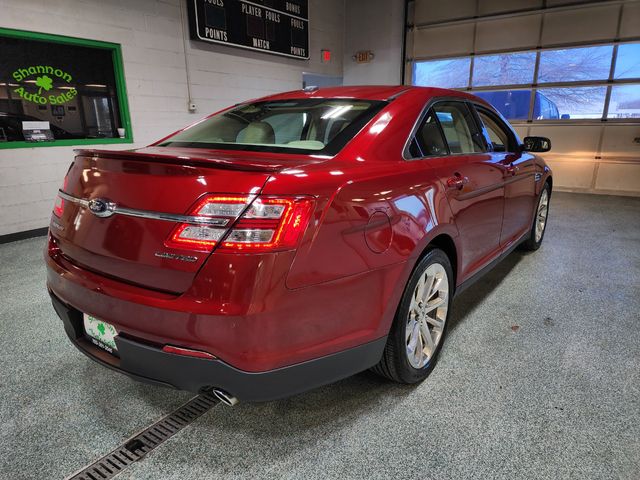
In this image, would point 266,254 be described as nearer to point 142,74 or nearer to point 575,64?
point 142,74

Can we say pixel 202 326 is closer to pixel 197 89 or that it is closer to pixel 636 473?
pixel 636 473

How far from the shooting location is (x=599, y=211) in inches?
231

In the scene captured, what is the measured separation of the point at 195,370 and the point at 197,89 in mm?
5614

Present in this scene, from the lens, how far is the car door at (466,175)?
1.90 meters

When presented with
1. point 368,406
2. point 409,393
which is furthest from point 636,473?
point 368,406

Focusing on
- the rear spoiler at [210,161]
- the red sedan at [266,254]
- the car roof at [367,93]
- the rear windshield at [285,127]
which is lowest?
the red sedan at [266,254]

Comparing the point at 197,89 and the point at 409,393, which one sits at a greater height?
the point at 197,89

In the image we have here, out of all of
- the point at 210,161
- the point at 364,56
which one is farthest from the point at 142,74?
the point at 364,56

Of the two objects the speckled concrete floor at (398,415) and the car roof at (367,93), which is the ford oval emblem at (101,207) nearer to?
the speckled concrete floor at (398,415)

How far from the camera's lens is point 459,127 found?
7.72 feet

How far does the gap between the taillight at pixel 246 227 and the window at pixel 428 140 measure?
796 millimetres

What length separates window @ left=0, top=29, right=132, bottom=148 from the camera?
4301 millimetres

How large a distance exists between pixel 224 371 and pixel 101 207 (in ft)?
2.14

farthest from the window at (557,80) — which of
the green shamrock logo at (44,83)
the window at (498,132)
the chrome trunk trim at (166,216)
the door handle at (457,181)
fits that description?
the chrome trunk trim at (166,216)
